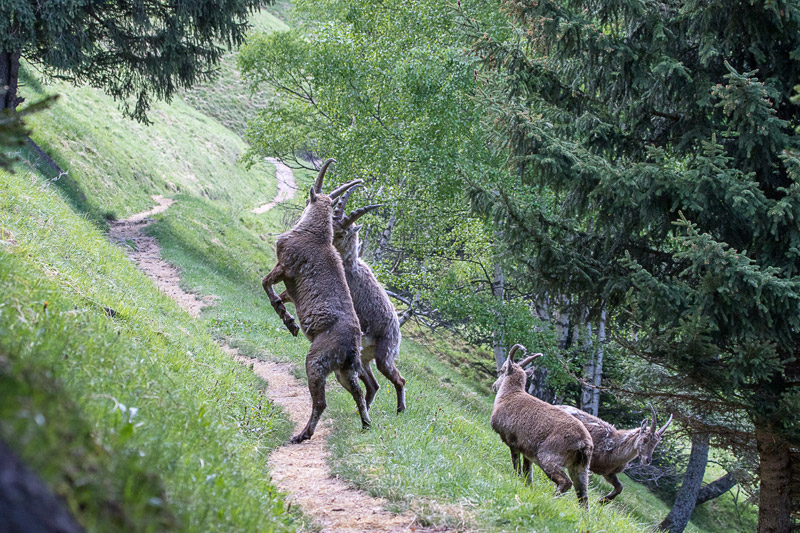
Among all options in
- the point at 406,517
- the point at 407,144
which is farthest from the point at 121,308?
the point at 407,144

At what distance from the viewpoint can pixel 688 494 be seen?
1642cm

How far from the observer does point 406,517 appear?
5.21 m

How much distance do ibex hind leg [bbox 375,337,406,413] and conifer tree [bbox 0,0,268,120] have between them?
36.5 ft

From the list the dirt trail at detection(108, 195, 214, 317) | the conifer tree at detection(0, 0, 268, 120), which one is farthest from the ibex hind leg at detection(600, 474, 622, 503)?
the conifer tree at detection(0, 0, 268, 120)

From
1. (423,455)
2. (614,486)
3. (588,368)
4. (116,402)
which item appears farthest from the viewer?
(588,368)

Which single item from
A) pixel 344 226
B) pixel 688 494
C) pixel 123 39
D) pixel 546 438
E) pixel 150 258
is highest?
pixel 123 39

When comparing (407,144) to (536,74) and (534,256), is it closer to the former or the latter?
(536,74)

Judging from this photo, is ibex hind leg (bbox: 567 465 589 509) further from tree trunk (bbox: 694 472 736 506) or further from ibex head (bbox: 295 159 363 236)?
tree trunk (bbox: 694 472 736 506)

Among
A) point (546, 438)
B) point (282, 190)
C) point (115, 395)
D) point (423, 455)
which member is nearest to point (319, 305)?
point (423, 455)

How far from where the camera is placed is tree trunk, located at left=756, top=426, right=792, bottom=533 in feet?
31.4

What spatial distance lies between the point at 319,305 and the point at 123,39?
44.5 feet

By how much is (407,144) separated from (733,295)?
11503 mm

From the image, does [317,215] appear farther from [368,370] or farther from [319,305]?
[368,370]

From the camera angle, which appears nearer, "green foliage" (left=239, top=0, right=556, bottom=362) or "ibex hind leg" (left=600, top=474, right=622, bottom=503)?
"ibex hind leg" (left=600, top=474, right=622, bottom=503)
